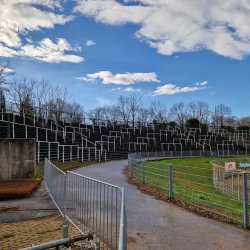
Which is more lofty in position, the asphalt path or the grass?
the grass

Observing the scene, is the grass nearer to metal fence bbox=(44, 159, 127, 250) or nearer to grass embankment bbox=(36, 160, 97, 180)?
metal fence bbox=(44, 159, 127, 250)

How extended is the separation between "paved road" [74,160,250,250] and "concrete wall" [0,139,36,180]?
715cm

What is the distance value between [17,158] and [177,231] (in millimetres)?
9637

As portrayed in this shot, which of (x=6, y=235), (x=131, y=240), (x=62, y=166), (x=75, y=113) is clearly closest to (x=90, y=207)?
(x=131, y=240)

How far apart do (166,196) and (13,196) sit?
571cm

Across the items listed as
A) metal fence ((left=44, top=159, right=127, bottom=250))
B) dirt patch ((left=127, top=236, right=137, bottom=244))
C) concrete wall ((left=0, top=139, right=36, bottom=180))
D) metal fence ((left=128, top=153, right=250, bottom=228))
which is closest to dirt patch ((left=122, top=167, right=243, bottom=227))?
metal fence ((left=128, top=153, right=250, bottom=228))

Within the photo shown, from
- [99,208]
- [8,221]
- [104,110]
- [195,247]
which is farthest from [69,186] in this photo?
[104,110]

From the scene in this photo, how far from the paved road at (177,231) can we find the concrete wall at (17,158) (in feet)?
23.5

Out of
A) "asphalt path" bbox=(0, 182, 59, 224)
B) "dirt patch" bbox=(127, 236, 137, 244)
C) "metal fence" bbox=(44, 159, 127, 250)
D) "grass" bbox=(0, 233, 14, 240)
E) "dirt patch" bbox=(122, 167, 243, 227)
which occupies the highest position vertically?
"metal fence" bbox=(44, 159, 127, 250)

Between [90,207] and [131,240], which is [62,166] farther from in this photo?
[131,240]

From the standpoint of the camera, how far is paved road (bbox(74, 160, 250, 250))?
4531mm

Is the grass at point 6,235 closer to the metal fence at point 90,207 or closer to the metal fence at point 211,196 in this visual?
the metal fence at point 90,207

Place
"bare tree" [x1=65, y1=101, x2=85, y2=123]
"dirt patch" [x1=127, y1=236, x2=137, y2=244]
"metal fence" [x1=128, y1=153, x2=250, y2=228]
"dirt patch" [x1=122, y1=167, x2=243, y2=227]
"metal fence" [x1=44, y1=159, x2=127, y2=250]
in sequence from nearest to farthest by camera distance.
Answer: "metal fence" [x1=44, y1=159, x2=127, y2=250]
"dirt patch" [x1=127, y1=236, x2=137, y2=244]
"metal fence" [x1=128, y1=153, x2=250, y2=228]
"dirt patch" [x1=122, y1=167, x2=243, y2=227]
"bare tree" [x1=65, y1=101, x2=85, y2=123]

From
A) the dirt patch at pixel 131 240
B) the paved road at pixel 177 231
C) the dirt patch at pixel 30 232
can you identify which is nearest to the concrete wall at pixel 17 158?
the dirt patch at pixel 30 232
